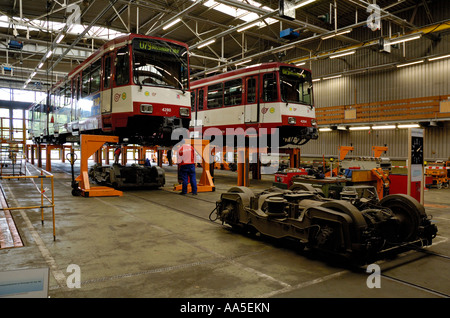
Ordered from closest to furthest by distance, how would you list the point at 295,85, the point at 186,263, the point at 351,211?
the point at 351,211
the point at 186,263
the point at 295,85

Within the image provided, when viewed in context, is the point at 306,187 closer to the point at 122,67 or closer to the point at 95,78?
the point at 122,67

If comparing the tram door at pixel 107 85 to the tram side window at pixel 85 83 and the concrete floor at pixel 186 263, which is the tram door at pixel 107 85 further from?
Result: the concrete floor at pixel 186 263

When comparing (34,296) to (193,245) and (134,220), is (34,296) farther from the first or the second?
(134,220)

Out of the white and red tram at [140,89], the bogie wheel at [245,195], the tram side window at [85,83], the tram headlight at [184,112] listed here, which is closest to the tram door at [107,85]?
the white and red tram at [140,89]

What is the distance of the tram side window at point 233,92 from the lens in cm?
1162

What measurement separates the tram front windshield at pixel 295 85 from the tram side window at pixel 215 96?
2.88 metres

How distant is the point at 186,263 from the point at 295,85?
8.43 m

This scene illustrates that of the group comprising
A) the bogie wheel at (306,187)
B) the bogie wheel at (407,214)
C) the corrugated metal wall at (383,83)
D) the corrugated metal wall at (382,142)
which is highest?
the corrugated metal wall at (383,83)

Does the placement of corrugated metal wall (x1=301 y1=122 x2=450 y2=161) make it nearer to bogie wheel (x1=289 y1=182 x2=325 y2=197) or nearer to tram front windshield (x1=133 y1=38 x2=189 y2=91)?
tram front windshield (x1=133 y1=38 x2=189 y2=91)

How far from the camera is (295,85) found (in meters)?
10.7

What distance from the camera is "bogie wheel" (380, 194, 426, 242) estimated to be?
13.2ft

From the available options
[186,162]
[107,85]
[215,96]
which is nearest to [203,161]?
[186,162]

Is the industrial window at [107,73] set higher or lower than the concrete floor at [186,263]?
higher

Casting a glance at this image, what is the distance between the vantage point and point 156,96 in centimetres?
801
